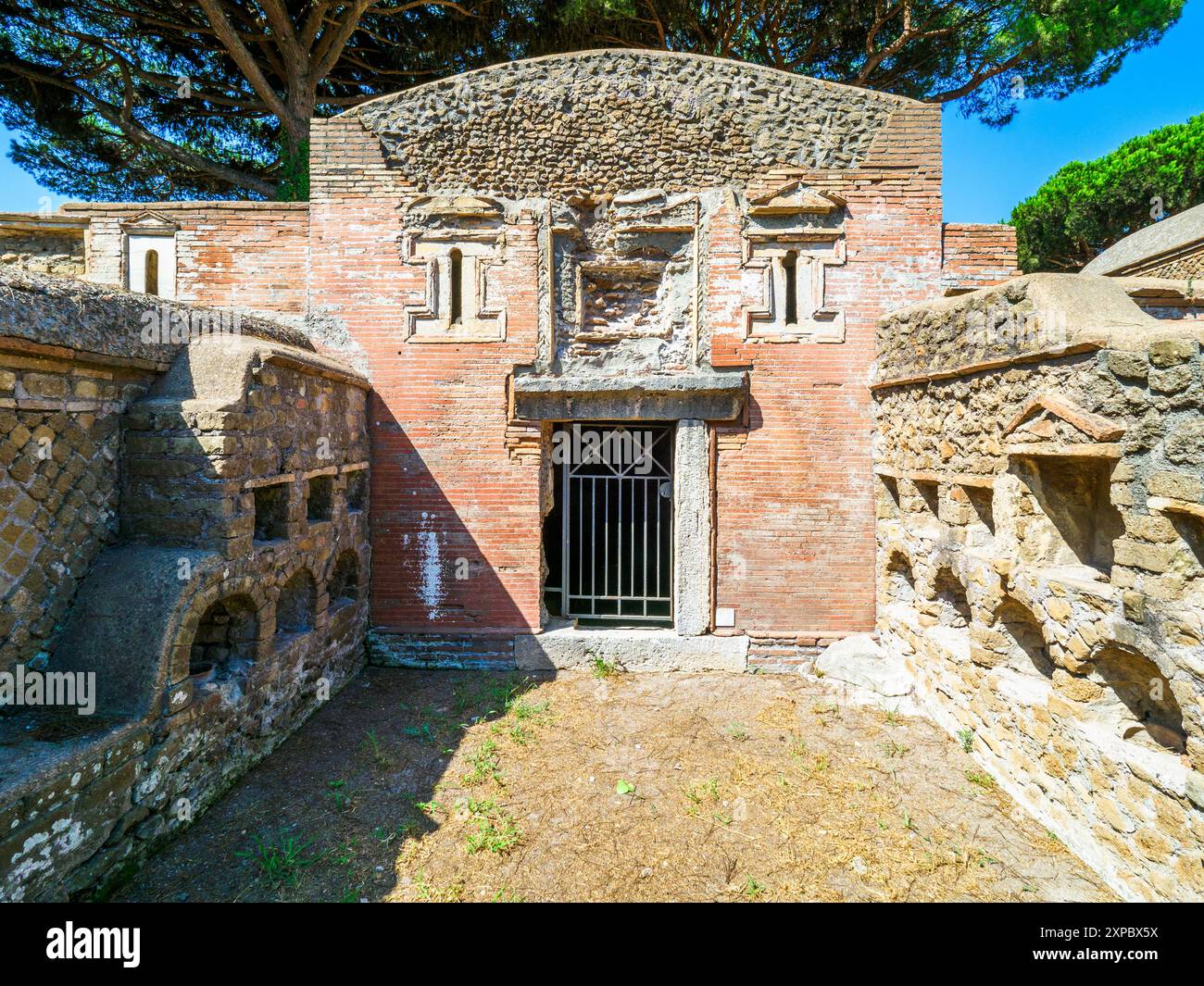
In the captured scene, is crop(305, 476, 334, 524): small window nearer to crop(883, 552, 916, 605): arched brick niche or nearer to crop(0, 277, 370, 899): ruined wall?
crop(0, 277, 370, 899): ruined wall

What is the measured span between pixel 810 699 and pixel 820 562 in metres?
1.47

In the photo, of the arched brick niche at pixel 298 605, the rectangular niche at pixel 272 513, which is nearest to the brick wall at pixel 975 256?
the rectangular niche at pixel 272 513

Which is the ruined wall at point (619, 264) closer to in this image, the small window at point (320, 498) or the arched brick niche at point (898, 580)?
the arched brick niche at point (898, 580)

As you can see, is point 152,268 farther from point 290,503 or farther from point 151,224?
point 290,503

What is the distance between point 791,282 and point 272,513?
226 inches

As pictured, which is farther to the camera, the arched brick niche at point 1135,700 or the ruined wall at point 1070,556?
the arched brick niche at point 1135,700

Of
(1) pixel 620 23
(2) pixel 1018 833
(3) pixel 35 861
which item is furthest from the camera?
(1) pixel 620 23

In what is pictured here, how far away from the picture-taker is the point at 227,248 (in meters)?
6.80

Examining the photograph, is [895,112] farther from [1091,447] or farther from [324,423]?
[324,423]

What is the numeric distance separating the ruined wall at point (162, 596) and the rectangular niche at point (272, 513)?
1 centimetres

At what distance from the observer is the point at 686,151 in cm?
652

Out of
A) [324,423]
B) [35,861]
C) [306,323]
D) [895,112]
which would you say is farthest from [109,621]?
[895,112]

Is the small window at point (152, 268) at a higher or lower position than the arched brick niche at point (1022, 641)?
higher

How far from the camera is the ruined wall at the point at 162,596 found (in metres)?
3.05
